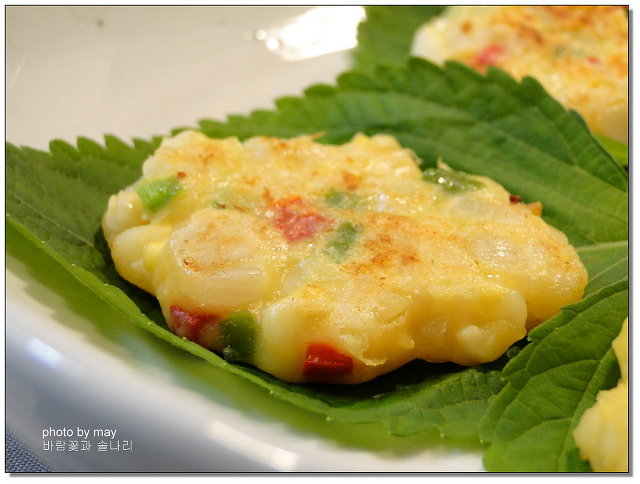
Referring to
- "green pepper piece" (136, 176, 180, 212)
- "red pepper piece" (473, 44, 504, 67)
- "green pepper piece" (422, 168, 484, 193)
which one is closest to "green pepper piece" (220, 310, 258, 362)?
"green pepper piece" (136, 176, 180, 212)

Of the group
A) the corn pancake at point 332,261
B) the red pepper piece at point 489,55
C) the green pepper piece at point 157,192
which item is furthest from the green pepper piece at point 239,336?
the red pepper piece at point 489,55

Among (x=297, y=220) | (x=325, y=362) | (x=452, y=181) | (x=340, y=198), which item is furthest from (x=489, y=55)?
(x=325, y=362)

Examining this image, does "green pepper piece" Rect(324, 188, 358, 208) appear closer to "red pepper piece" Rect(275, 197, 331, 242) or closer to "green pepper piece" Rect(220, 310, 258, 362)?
"red pepper piece" Rect(275, 197, 331, 242)

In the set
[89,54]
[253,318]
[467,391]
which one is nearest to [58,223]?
[253,318]

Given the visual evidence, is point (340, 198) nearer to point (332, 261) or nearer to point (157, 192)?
point (332, 261)

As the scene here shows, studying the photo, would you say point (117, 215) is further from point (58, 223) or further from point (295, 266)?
point (295, 266)

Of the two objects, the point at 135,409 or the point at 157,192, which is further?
the point at 157,192

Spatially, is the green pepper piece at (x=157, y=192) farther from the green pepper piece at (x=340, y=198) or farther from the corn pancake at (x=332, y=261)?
the green pepper piece at (x=340, y=198)
